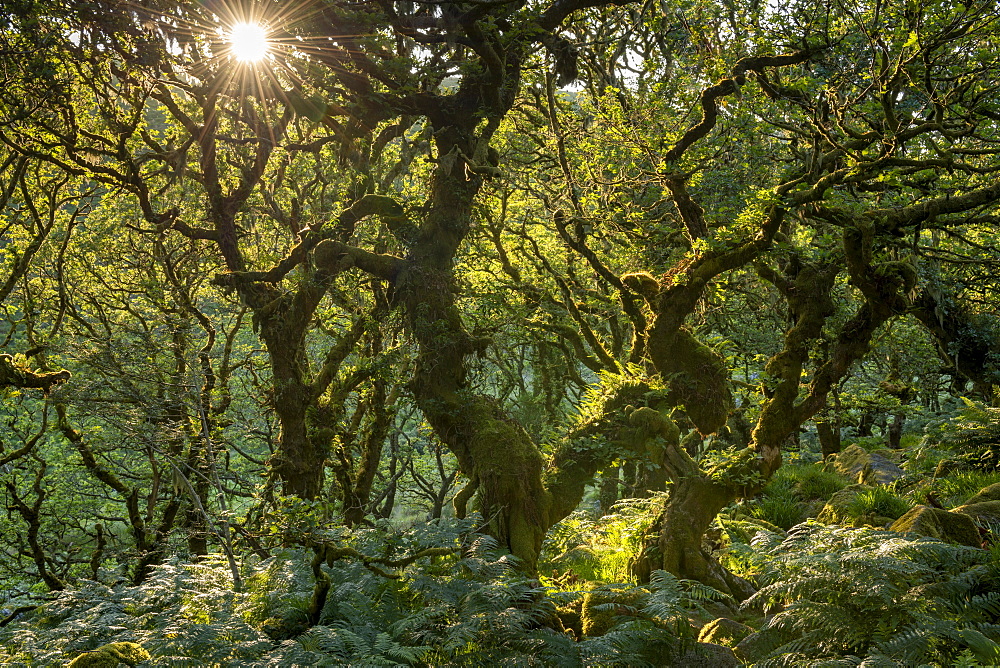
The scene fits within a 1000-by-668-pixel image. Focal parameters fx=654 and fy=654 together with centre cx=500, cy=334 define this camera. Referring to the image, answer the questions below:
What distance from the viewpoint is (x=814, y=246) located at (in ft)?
37.0

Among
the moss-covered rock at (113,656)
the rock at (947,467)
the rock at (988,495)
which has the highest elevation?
the rock at (947,467)

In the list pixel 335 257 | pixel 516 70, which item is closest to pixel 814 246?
pixel 516 70

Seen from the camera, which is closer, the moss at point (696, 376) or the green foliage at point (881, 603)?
the green foliage at point (881, 603)

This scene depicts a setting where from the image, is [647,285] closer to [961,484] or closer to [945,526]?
[945,526]

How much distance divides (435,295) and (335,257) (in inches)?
60.8

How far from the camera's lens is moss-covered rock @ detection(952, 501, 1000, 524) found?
6.99 metres

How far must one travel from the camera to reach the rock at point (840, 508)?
9792 mm

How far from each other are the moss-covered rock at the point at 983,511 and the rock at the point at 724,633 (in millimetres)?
2751

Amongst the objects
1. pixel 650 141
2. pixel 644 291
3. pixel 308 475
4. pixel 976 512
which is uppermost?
pixel 650 141

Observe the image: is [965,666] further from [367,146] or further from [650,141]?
[367,146]

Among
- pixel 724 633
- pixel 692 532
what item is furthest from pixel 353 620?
pixel 692 532

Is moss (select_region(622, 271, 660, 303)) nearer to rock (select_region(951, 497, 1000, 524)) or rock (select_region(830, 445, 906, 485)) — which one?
rock (select_region(951, 497, 1000, 524))

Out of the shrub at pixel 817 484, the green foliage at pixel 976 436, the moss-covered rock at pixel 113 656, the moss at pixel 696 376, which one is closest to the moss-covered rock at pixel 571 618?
the moss at pixel 696 376

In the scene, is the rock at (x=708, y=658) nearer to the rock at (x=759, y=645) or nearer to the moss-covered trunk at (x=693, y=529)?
the rock at (x=759, y=645)
